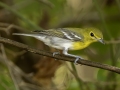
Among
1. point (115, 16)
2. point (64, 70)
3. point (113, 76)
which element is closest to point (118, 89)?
point (113, 76)

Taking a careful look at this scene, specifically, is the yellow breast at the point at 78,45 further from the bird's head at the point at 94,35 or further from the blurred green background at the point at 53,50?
the blurred green background at the point at 53,50

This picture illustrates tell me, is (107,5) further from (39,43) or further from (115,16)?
(39,43)

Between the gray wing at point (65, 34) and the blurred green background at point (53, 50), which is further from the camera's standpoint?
the blurred green background at point (53, 50)

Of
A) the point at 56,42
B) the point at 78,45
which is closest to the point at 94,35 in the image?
the point at 78,45

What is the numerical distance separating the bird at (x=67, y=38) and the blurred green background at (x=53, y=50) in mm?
248

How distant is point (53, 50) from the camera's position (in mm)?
3203

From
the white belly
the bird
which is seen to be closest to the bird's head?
the bird

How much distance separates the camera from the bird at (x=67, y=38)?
2584 millimetres

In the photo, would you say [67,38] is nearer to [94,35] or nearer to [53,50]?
[94,35]

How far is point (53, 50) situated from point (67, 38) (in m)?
0.53

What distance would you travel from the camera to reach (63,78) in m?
3.14

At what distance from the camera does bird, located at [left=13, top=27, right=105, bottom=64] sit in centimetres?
258

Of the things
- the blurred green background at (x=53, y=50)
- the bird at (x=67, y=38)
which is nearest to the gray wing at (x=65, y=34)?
the bird at (x=67, y=38)

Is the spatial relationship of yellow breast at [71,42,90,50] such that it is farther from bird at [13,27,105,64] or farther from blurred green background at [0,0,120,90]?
blurred green background at [0,0,120,90]
